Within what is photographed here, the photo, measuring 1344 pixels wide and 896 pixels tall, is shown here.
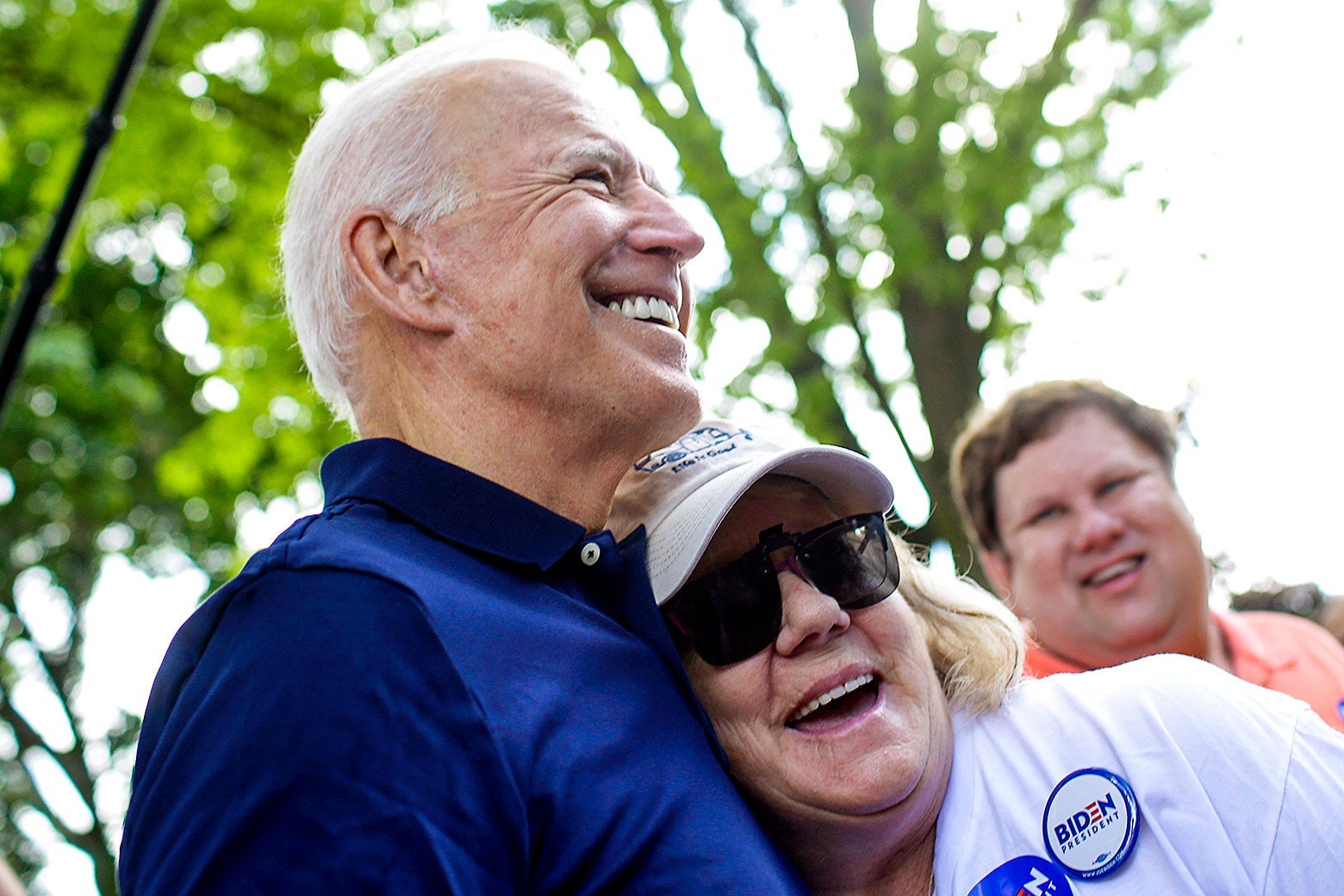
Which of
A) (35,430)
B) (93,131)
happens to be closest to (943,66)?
(93,131)

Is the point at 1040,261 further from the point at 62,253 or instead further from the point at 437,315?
the point at 437,315

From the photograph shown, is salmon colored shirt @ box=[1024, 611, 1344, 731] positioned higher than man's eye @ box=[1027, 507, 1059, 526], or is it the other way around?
man's eye @ box=[1027, 507, 1059, 526]

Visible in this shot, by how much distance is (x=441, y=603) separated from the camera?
1454 millimetres

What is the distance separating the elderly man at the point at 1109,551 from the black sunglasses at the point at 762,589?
1.37m

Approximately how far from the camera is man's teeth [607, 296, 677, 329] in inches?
77.1

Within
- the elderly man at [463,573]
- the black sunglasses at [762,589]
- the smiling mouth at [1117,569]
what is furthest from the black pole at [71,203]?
the smiling mouth at [1117,569]

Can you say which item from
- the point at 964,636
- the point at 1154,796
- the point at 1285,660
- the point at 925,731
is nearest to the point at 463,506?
the point at 925,731

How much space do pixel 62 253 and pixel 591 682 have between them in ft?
10.0

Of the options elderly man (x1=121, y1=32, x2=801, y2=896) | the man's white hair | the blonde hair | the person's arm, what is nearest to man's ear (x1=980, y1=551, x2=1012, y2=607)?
the blonde hair

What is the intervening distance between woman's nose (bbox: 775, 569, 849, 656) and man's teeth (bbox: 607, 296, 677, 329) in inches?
19.5

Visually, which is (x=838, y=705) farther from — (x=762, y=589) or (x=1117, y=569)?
(x=1117, y=569)

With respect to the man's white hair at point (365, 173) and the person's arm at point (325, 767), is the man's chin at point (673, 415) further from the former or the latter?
the person's arm at point (325, 767)

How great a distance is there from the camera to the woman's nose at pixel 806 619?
69.3 inches

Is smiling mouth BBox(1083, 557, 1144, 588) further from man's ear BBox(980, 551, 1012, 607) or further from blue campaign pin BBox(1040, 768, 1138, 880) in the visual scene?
blue campaign pin BBox(1040, 768, 1138, 880)
